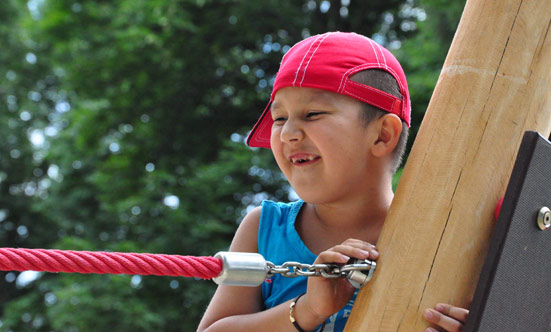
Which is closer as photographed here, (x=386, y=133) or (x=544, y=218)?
(x=544, y=218)

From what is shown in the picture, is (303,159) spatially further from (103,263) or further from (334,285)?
(103,263)

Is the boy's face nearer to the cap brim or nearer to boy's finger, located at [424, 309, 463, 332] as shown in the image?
the cap brim

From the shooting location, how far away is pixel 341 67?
5.26ft

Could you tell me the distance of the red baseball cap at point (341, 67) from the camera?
1.59 meters

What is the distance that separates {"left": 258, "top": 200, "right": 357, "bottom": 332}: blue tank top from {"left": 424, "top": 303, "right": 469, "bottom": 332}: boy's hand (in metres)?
0.34

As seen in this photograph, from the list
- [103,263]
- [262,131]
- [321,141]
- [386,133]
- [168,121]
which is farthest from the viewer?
[168,121]

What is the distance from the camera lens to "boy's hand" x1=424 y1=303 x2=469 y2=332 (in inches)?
51.6

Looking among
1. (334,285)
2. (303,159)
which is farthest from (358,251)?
(303,159)

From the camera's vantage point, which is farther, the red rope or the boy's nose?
the boy's nose

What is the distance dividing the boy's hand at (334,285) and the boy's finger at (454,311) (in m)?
0.16

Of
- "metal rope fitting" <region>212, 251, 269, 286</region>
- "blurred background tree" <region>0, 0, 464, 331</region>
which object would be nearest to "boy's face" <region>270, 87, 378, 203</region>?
"metal rope fitting" <region>212, 251, 269, 286</region>

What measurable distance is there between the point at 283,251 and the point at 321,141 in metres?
0.35

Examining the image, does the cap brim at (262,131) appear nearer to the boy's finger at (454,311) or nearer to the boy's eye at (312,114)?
the boy's eye at (312,114)

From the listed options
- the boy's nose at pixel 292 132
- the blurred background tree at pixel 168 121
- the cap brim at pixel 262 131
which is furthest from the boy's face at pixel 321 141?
the blurred background tree at pixel 168 121
